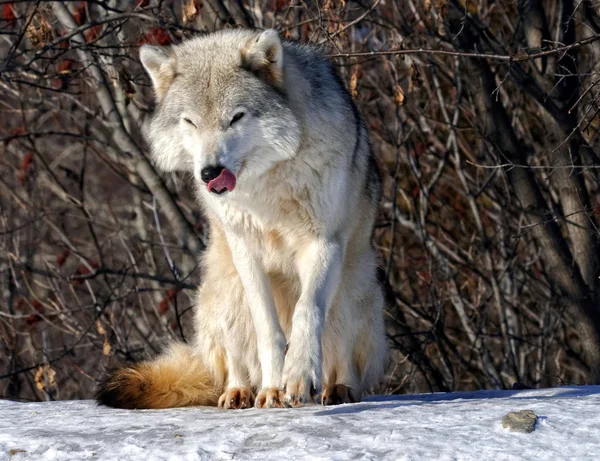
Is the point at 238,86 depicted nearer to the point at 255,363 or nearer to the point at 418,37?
the point at 255,363

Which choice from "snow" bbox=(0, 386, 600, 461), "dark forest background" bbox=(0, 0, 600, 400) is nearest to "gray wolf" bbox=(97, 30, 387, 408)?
"snow" bbox=(0, 386, 600, 461)

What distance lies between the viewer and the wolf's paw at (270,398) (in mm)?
4977

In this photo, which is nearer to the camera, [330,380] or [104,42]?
[330,380]

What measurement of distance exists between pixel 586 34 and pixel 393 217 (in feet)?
8.08

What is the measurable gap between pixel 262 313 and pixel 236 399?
1.97ft

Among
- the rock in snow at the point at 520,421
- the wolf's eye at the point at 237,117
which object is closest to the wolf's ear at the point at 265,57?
the wolf's eye at the point at 237,117

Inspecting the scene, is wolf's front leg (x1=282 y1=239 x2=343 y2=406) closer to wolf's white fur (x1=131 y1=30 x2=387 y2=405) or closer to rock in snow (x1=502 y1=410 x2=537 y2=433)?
wolf's white fur (x1=131 y1=30 x2=387 y2=405)

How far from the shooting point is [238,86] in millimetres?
5238

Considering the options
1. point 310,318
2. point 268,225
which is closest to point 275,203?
point 268,225

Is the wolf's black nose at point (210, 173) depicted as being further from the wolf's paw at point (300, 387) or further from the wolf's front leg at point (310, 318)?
the wolf's paw at point (300, 387)

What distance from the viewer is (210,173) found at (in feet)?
15.8

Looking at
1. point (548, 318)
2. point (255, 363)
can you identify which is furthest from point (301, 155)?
point (548, 318)

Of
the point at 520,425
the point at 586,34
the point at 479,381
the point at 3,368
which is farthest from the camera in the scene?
the point at 3,368

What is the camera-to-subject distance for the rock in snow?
3900 mm
